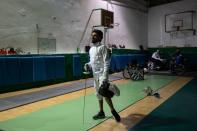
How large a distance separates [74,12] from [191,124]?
20.5 ft

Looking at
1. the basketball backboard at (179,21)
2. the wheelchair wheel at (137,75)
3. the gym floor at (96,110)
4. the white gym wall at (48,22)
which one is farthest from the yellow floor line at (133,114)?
the basketball backboard at (179,21)

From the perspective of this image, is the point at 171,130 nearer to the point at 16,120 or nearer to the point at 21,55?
the point at 16,120

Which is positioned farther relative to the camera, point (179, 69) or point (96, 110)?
point (179, 69)

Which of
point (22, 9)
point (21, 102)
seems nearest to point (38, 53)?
point (22, 9)

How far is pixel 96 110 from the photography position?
401cm

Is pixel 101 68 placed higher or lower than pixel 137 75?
higher

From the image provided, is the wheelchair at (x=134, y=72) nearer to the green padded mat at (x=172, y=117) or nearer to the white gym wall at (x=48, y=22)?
the white gym wall at (x=48, y=22)

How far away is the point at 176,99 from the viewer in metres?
4.86

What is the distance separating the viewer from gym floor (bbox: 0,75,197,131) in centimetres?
315

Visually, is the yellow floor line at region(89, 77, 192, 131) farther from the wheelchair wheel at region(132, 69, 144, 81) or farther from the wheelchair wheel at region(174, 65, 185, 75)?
the wheelchair wheel at region(174, 65, 185, 75)

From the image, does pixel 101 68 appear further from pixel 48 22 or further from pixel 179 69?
pixel 179 69

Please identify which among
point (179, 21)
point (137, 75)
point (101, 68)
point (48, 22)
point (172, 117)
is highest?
point (179, 21)

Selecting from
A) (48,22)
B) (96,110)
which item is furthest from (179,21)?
(96,110)

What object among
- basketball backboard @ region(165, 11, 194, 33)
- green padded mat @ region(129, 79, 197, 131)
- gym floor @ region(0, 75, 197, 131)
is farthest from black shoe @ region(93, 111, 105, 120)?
basketball backboard @ region(165, 11, 194, 33)
